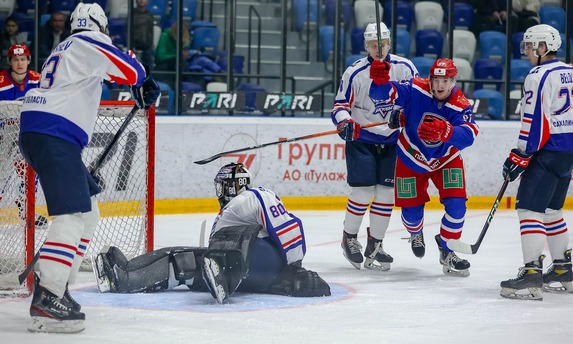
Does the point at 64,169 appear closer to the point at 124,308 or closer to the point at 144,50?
the point at 124,308

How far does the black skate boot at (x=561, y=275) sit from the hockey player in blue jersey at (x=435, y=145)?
0.49 meters

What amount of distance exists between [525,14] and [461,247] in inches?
218

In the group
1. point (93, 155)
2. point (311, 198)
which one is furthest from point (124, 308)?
point (311, 198)

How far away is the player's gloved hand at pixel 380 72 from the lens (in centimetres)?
524

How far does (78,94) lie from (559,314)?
6.75 ft

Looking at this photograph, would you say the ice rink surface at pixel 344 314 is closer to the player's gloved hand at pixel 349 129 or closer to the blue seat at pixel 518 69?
the player's gloved hand at pixel 349 129

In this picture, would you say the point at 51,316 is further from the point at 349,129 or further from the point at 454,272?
the point at 454,272

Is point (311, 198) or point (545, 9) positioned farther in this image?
point (545, 9)

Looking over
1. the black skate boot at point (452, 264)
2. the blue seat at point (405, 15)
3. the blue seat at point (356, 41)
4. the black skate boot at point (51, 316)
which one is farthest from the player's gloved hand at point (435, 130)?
the blue seat at point (405, 15)

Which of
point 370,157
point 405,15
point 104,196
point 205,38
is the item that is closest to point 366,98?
point 370,157

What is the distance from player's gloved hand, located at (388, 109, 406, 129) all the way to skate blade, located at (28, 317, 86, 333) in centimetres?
211

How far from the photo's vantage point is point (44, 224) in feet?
18.8

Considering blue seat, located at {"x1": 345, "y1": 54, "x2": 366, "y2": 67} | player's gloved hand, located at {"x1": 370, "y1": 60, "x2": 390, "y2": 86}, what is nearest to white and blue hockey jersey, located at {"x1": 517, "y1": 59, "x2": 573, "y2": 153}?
player's gloved hand, located at {"x1": 370, "y1": 60, "x2": 390, "y2": 86}

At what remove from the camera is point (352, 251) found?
5.52 m
